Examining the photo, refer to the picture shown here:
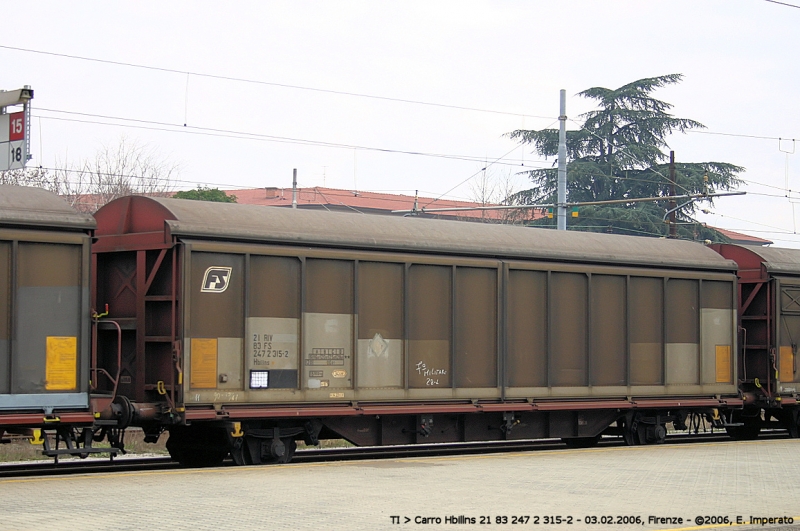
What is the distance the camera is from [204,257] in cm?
1295

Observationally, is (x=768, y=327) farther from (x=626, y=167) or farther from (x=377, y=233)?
(x=626, y=167)

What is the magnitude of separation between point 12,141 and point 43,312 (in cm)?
836

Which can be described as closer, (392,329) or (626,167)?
(392,329)

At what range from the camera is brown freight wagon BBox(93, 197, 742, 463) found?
13.1 m

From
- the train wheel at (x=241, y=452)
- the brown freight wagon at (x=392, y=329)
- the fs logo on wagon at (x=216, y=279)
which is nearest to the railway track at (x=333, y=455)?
the brown freight wagon at (x=392, y=329)

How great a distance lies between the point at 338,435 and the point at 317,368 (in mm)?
1095

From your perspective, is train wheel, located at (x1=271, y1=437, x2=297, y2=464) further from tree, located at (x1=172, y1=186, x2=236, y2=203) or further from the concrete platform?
tree, located at (x1=172, y1=186, x2=236, y2=203)

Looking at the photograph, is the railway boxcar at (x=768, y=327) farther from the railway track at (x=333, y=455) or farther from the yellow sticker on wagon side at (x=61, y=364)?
the yellow sticker on wagon side at (x=61, y=364)

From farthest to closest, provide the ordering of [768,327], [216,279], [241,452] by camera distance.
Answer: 1. [768,327]
2. [241,452]
3. [216,279]

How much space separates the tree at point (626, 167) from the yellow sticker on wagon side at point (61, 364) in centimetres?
3572

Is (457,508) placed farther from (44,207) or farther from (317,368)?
(44,207)

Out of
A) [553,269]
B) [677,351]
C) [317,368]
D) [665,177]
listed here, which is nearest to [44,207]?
[317,368]

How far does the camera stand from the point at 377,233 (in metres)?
14.6

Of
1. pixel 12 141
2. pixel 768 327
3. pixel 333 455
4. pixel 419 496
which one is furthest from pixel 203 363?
pixel 768 327
